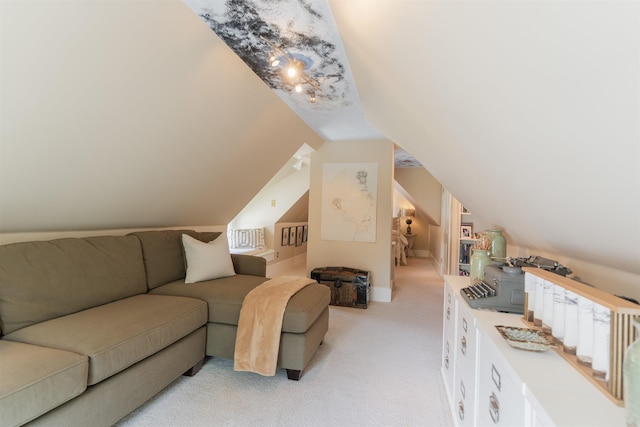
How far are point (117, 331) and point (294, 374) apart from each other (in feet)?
3.74

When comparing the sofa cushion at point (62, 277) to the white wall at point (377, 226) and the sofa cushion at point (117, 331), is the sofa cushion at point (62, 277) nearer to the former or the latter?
the sofa cushion at point (117, 331)

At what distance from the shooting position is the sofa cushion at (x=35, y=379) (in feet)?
3.42

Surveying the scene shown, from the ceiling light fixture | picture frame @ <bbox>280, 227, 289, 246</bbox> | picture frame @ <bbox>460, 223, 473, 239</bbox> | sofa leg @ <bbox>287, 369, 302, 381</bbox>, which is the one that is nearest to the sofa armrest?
sofa leg @ <bbox>287, 369, 302, 381</bbox>

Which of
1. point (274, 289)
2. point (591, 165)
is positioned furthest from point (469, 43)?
point (274, 289)

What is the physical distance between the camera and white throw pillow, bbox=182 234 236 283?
8.39 feet

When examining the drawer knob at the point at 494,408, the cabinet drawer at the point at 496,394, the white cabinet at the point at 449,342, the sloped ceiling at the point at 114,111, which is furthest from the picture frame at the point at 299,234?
the drawer knob at the point at 494,408

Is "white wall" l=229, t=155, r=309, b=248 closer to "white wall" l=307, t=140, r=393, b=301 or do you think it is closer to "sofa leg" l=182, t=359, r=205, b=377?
"white wall" l=307, t=140, r=393, b=301

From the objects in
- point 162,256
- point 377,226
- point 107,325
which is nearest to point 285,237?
point 377,226

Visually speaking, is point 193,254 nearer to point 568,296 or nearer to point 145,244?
point 145,244

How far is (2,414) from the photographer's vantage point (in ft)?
3.29

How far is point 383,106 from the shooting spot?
94.0 inches

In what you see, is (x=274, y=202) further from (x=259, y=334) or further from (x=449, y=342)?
(x=449, y=342)

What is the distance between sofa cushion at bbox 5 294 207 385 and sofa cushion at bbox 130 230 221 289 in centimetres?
41

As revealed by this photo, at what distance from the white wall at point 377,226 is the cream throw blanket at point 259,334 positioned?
7.30ft
